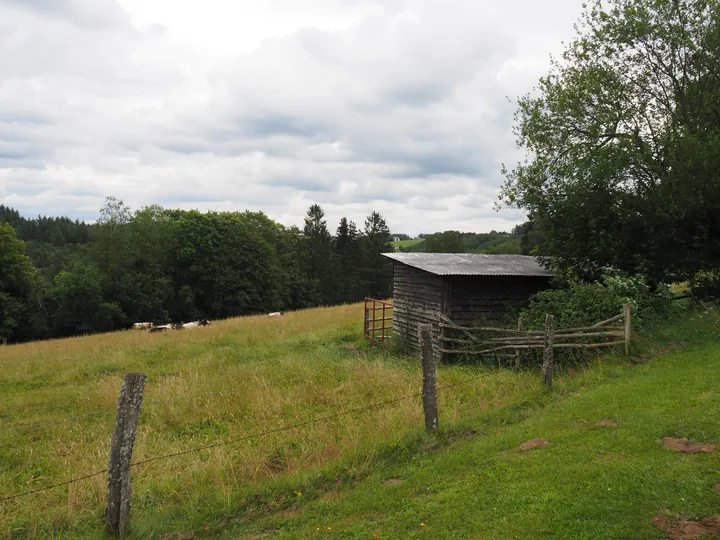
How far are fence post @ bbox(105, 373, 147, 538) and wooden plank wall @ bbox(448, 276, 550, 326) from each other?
1191 centimetres

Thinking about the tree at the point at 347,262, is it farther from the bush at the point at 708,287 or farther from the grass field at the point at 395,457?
the grass field at the point at 395,457

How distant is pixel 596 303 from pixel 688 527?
9.09 m

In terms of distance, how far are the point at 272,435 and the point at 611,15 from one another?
71.0 feet

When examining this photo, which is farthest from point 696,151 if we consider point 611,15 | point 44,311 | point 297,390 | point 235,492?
point 44,311

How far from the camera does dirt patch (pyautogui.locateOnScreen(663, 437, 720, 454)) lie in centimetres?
573

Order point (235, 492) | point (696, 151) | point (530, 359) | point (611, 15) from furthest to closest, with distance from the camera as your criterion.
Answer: point (611, 15), point (696, 151), point (530, 359), point (235, 492)

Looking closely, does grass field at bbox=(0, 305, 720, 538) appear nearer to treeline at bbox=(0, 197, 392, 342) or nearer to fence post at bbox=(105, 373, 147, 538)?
fence post at bbox=(105, 373, 147, 538)

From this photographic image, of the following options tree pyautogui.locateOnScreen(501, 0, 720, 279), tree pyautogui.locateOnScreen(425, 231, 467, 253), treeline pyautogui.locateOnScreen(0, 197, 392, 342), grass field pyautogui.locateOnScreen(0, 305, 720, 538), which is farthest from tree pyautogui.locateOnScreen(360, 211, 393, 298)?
grass field pyautogui.locateOnScreen(0, 305, 720, 538)

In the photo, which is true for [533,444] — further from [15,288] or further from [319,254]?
[319,254]

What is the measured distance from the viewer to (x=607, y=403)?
7.84 metres

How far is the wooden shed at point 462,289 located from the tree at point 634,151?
1.92 meters

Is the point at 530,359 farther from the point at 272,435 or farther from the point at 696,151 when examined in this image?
the point at 696,151

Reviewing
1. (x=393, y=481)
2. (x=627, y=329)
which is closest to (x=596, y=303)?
(x=627, y=329)

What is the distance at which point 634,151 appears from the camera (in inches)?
659
